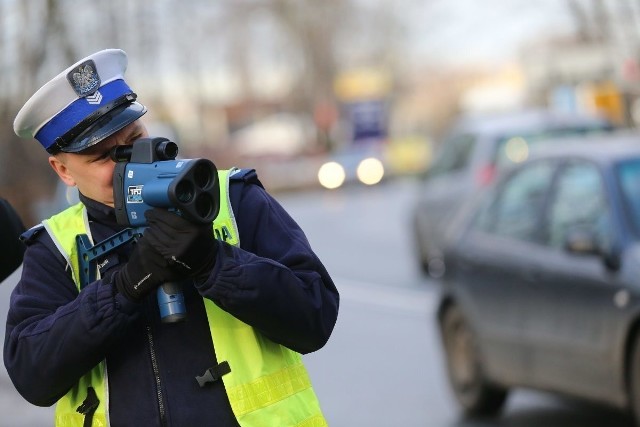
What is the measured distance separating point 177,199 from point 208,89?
260 feet

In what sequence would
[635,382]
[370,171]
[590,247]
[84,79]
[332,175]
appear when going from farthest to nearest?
[332,175], [370,171], [590,247], [635,382], [84,79]

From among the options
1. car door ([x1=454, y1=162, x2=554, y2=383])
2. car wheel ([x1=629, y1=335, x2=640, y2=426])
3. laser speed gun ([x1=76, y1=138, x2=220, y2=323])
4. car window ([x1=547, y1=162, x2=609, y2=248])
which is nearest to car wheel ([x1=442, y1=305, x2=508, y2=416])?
car door ([x1=454, y1=162, x2=554, y2=383])

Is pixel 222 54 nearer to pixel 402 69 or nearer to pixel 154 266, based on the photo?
pixel 402 69

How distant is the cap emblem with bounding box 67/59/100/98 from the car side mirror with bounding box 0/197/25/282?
81 centimetres

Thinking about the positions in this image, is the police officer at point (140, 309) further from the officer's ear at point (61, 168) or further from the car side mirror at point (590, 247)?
the car side mirror at point (590, 247)

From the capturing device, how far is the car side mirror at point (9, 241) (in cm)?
408

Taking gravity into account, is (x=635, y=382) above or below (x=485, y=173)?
above

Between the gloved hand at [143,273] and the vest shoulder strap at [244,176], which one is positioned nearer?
the gloved hand at [143,273]

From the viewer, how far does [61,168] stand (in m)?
3.49

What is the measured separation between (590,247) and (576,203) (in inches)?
23.0

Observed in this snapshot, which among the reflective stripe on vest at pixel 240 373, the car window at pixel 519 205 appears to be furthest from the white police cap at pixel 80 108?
the car window at pixel 519 205

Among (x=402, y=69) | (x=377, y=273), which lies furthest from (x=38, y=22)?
(x=402, y=69)

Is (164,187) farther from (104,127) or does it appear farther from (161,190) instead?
(104,127)

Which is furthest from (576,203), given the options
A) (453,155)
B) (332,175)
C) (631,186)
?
(332,175)
